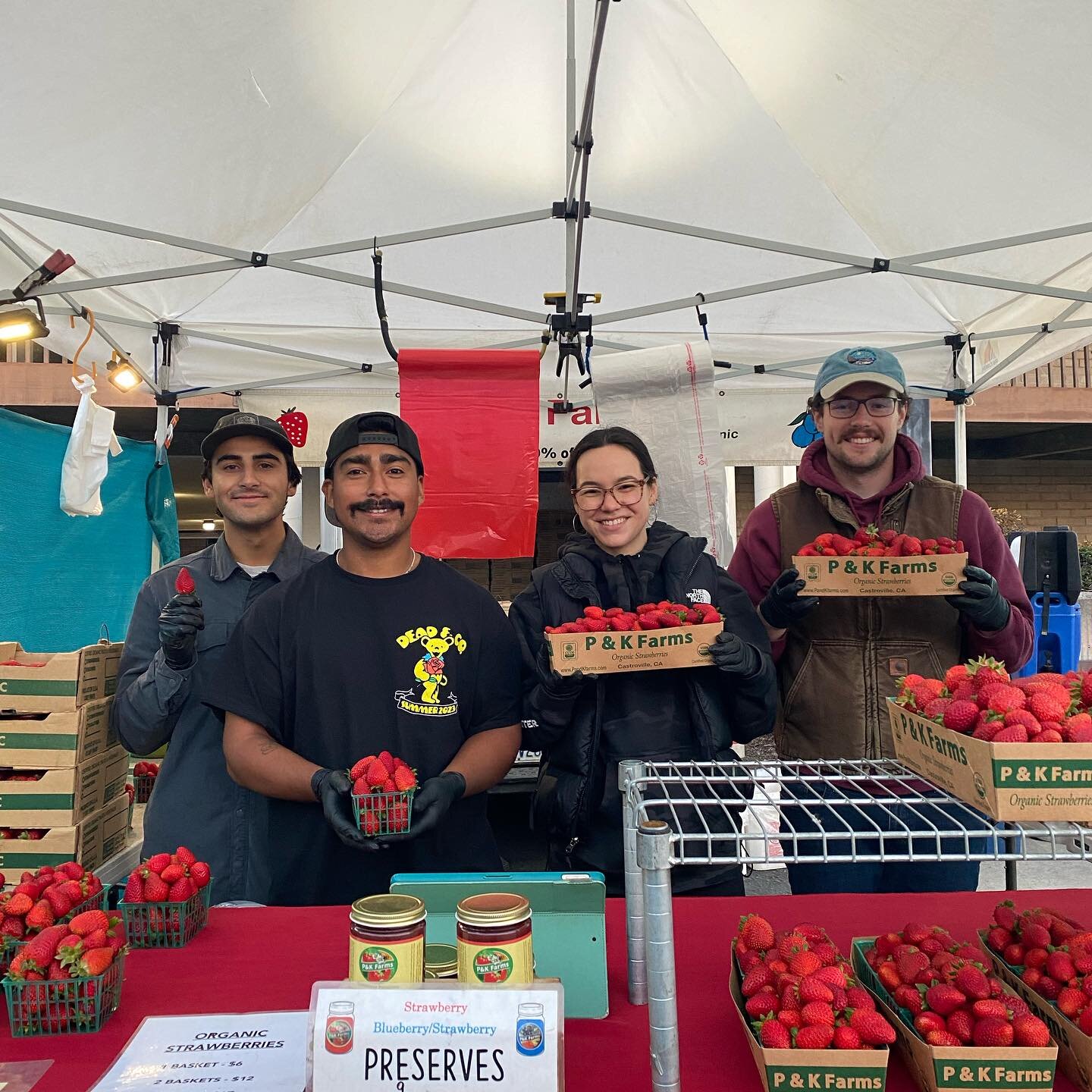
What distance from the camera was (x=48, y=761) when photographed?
9.96 feet

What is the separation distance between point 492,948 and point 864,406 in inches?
87.8

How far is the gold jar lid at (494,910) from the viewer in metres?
1.06

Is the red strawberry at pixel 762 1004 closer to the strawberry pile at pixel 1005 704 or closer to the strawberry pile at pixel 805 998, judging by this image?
the strawberry pile at pixel 805 998

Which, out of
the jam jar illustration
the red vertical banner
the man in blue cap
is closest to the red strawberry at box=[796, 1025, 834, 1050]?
the jam jar illustration

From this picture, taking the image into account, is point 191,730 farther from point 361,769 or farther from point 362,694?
point 361,769

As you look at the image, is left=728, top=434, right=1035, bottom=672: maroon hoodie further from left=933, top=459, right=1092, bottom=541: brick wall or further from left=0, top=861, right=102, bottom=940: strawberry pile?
left=933, top=459, right=1092, bottom=541: brick wall

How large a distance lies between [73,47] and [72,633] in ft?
12.3

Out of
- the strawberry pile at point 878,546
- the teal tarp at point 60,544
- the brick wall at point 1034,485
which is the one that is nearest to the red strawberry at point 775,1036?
the strawberry pile at point 878,546

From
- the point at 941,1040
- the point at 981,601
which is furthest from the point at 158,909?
the point at 981,601

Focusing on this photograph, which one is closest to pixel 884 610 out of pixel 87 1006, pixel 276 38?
pixel 87 1006

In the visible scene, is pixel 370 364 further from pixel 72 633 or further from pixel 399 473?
pixel 399 473

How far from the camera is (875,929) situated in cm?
177

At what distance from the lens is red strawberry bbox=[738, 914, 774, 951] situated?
55.6 inches

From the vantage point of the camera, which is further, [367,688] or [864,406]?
[864,406]
